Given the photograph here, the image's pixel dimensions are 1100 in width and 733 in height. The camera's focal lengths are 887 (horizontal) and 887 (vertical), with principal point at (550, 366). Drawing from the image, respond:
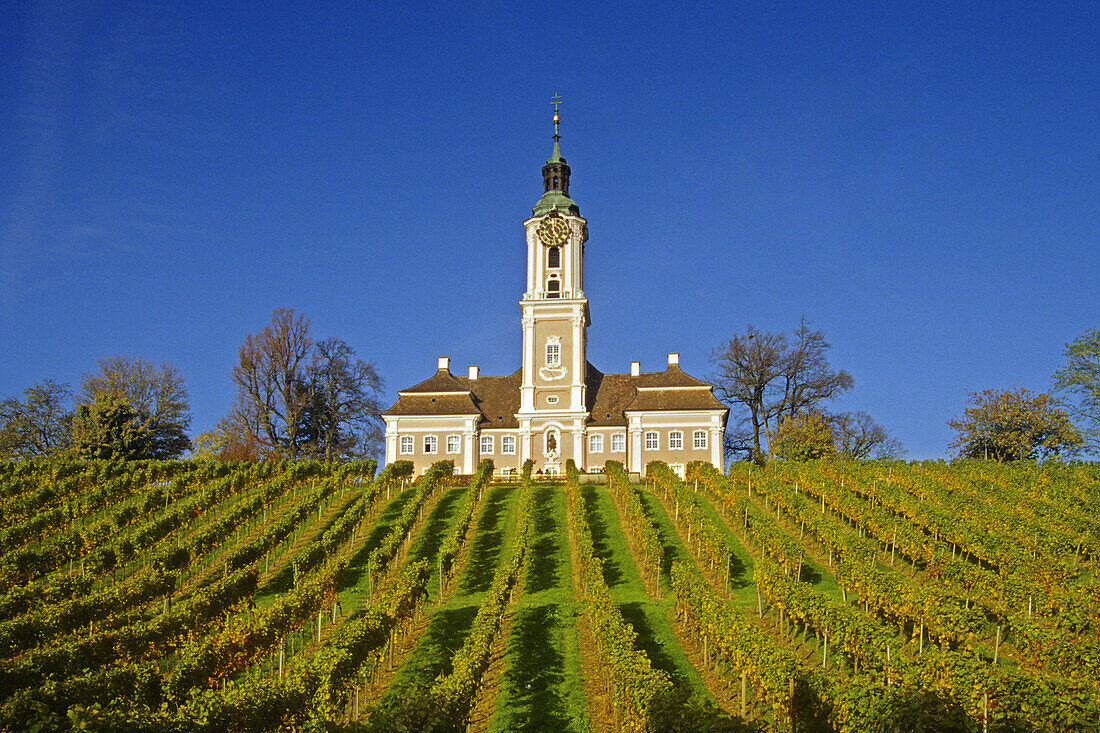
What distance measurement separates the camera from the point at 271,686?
16734 mm

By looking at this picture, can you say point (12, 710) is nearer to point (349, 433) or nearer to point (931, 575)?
point (931, 575)

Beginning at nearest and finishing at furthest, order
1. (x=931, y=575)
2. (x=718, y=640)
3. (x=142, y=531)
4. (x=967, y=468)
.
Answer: (x=718, y=640) < (x=931, y=575) < (x=142, y=531) < (x=967, y=468)

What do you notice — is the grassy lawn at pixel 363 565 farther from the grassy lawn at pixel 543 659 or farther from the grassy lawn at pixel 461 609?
the grassy lawn at pixel 543 659

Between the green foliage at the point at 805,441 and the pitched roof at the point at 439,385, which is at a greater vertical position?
the pitched roof at the point at 439,385

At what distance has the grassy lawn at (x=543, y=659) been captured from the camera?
19.0 metres

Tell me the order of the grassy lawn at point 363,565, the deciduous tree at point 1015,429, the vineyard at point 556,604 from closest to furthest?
the vineyard at point 556,604 < the grassy lawn at point 363,565 < the deciduous tree at point 1015,429

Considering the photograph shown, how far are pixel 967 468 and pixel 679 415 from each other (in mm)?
18558

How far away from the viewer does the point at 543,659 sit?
22562mm

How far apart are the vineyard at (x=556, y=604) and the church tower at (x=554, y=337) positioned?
556 inches

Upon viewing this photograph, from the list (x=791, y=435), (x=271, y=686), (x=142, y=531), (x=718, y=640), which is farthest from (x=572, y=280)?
(x=271, y=686)

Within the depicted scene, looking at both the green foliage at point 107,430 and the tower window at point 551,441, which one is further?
the tower window at point 551,441

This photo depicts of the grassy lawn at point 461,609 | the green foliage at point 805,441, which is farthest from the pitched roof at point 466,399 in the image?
the green foliage at point 805,441

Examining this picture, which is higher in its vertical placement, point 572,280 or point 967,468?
point 572,280

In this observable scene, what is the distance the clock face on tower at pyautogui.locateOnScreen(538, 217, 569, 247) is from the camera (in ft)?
200
